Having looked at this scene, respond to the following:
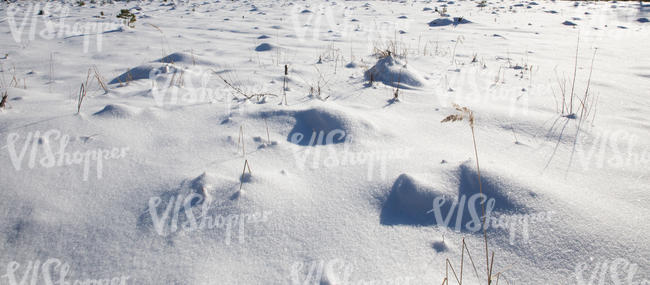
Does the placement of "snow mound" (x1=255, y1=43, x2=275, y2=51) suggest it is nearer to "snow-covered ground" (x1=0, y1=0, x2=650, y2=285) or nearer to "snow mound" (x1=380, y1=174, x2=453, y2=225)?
"snow-covered ground" (x1=0, y1=0, x2=650, y2=285)

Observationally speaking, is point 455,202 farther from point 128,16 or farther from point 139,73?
point 128,16

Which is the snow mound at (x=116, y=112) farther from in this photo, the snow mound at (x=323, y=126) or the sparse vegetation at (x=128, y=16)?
the sparse vegetation at (x=128, y=16)

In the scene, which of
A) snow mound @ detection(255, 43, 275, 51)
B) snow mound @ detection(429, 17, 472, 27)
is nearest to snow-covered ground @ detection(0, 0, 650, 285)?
snow mound @ detection(255, 43, 275, 51)

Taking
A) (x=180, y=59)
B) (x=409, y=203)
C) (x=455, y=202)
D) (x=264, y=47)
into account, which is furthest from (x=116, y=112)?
(x=264, y=47)

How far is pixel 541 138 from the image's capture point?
177 centimetres

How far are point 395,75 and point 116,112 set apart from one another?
1.98 m

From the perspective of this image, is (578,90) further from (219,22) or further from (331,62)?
(219,22)

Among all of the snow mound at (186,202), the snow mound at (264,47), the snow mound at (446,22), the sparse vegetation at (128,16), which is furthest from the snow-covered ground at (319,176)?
the snow mound at (446,22)

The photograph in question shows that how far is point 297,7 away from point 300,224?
8.16m

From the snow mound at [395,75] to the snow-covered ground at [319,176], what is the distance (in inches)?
0.8

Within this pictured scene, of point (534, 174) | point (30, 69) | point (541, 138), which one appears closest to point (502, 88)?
point (541, 138)

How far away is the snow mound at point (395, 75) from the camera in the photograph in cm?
264

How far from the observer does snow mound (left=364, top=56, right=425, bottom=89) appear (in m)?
2.64

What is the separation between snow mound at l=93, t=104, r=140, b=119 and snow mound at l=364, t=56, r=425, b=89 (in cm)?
172
